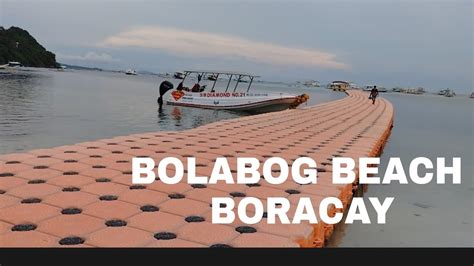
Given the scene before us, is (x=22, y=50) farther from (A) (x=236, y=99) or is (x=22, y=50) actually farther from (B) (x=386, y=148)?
(B) (x=386, y=148)

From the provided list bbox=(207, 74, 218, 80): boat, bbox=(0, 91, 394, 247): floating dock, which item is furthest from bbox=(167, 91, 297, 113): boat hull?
bbox=(0, 91, 394, 247): floating dock

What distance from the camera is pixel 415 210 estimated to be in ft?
15.8

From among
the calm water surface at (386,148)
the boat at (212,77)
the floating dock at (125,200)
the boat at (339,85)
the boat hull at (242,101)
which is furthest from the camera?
the boat at (339,85)

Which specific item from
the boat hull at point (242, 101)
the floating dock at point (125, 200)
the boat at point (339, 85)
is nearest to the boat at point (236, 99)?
the boat hull at point (242, 101)

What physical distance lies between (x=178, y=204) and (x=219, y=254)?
977 millimetres

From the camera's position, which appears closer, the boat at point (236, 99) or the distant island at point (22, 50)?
the boat at point (236, 99)

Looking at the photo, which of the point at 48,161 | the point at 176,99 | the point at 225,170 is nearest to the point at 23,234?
the point at 48,161

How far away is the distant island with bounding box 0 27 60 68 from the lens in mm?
70375

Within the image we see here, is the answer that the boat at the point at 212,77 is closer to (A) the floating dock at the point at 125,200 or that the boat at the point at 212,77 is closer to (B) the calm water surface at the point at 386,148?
(B) the calm water surface at the point at 386,148

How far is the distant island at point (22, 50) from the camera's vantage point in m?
70.4

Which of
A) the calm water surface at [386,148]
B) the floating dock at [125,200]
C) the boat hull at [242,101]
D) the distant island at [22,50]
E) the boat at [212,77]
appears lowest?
the calm water surface at [386,148]

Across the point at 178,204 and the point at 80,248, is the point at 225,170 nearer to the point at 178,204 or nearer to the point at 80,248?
the point at 178,204

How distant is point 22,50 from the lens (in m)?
78.8

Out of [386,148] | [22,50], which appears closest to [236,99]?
[386,148]
